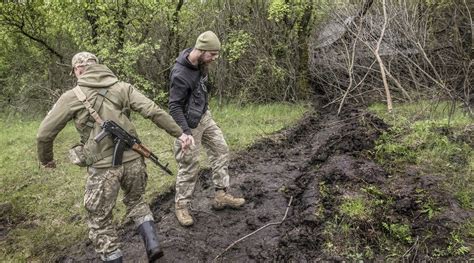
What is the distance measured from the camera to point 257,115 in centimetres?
1055

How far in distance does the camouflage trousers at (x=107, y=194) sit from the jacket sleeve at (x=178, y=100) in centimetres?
58

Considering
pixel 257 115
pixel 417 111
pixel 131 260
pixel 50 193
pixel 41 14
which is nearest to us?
pixel 131 260

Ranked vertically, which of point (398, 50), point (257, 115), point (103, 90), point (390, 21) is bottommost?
point (257, 115)

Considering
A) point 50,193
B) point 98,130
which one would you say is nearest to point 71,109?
point 98,130

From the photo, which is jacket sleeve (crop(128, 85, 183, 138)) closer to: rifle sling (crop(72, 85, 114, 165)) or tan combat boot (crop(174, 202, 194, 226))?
rifle sling (crop(72, 85, 114, 165))

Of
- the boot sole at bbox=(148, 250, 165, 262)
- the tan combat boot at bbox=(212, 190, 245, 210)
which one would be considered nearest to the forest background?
the tan combat boot at bbox=(212, 190, 245, 210)

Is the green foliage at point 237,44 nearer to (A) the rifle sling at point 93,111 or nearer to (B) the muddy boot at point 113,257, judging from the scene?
(A) the rifle sling at point 93,111

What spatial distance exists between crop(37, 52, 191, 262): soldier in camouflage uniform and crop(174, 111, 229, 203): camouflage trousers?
64cm

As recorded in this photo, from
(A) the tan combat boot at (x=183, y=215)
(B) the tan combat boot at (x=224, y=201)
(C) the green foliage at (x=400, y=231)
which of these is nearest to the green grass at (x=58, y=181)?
(A) the tan combat boot at (x=183, y=215)

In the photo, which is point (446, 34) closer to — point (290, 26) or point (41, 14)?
point (290, 26)

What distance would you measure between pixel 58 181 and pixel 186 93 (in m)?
3.87

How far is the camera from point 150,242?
13.3 ft

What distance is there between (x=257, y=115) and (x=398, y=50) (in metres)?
3.55

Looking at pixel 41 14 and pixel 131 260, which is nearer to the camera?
pixel 131 260
